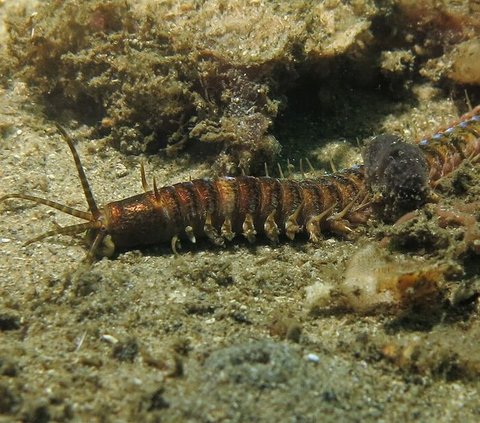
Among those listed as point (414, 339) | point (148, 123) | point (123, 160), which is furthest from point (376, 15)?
point (414, 339)

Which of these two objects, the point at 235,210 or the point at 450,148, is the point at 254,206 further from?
the point at 450,148

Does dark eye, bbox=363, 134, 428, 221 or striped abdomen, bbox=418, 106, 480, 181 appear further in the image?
striped abdomen, bbox=418, 106, 480, 181

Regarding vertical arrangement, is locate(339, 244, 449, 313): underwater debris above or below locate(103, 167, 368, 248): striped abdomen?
below

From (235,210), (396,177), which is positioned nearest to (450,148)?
(396,177)

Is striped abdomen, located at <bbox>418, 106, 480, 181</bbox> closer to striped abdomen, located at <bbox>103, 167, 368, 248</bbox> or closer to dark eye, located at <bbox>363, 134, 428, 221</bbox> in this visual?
dark eye, located at <bbox>363, 134, 428, 221</bbox>

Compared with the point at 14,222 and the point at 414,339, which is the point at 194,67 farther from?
the point at 414,339

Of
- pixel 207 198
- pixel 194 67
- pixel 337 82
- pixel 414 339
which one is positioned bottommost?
pixel 414 339

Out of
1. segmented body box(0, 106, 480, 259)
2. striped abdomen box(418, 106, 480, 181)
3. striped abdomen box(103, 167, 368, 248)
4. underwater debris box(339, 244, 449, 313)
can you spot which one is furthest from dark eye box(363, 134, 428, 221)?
underwater debris box(339, 244, 449, 313)
